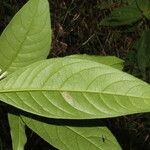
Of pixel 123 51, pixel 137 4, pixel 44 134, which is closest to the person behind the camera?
pixel 44 134

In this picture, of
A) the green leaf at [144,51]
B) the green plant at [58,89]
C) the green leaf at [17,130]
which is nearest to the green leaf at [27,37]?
the green plant at [58,89]

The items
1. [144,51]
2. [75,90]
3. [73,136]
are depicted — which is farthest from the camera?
[144,51]

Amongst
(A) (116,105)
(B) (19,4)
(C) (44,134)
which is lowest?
(B) (19,4)

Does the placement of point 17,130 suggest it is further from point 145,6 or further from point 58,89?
point 145,6

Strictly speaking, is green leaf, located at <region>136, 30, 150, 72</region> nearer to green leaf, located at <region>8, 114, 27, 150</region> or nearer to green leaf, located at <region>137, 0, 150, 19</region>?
green leaf, located at <region>137, 0, 150, 19</region>

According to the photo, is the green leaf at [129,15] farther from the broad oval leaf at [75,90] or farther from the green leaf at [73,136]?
the broad oval leaf at [75,90]

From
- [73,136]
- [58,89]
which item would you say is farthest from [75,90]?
[73,136]

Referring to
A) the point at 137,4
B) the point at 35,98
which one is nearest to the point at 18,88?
the point at 35,98

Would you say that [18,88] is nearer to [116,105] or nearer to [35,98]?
[35,98]
